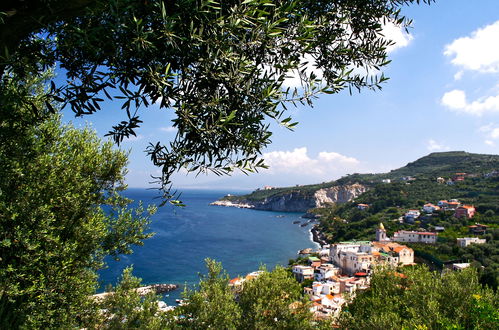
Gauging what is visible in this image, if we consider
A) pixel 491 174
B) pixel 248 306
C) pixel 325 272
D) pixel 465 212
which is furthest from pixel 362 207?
pixel 248 306

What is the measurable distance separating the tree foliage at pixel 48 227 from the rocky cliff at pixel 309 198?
145304mm

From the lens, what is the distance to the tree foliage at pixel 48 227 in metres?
6.14

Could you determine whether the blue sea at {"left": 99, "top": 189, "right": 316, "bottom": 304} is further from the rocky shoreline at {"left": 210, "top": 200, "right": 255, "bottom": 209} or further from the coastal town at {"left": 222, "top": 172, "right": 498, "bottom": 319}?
the rocky shoreline at {"left": 210, "top": 200, "right": 255, "bottom": 209}

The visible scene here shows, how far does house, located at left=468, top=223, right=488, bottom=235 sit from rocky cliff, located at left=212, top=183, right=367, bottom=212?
88.8 m

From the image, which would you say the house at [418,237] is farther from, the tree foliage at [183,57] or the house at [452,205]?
the tree foliage at [183,57]

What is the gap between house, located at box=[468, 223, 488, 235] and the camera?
181ft

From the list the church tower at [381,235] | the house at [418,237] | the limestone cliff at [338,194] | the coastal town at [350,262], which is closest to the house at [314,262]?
the coastal town at [350,262]

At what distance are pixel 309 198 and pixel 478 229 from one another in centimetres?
9902

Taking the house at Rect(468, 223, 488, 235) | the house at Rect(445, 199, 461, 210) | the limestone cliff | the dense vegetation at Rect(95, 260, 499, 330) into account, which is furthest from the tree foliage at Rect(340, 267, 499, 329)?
the limestone cliff

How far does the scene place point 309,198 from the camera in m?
154

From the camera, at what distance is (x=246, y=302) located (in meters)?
15.2

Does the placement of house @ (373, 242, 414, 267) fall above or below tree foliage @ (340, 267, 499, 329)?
below

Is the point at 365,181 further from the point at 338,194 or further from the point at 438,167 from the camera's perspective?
the point at 438,167

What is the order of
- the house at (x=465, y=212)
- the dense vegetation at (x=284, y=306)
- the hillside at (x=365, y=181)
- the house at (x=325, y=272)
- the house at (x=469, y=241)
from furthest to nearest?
the hillside at (x=365, y=181) → the house at (x=465, y=212) → the house at (x=469, y=241) → the house at (x=325, y=272) → the dense vegetation at (x=284, y=306)
